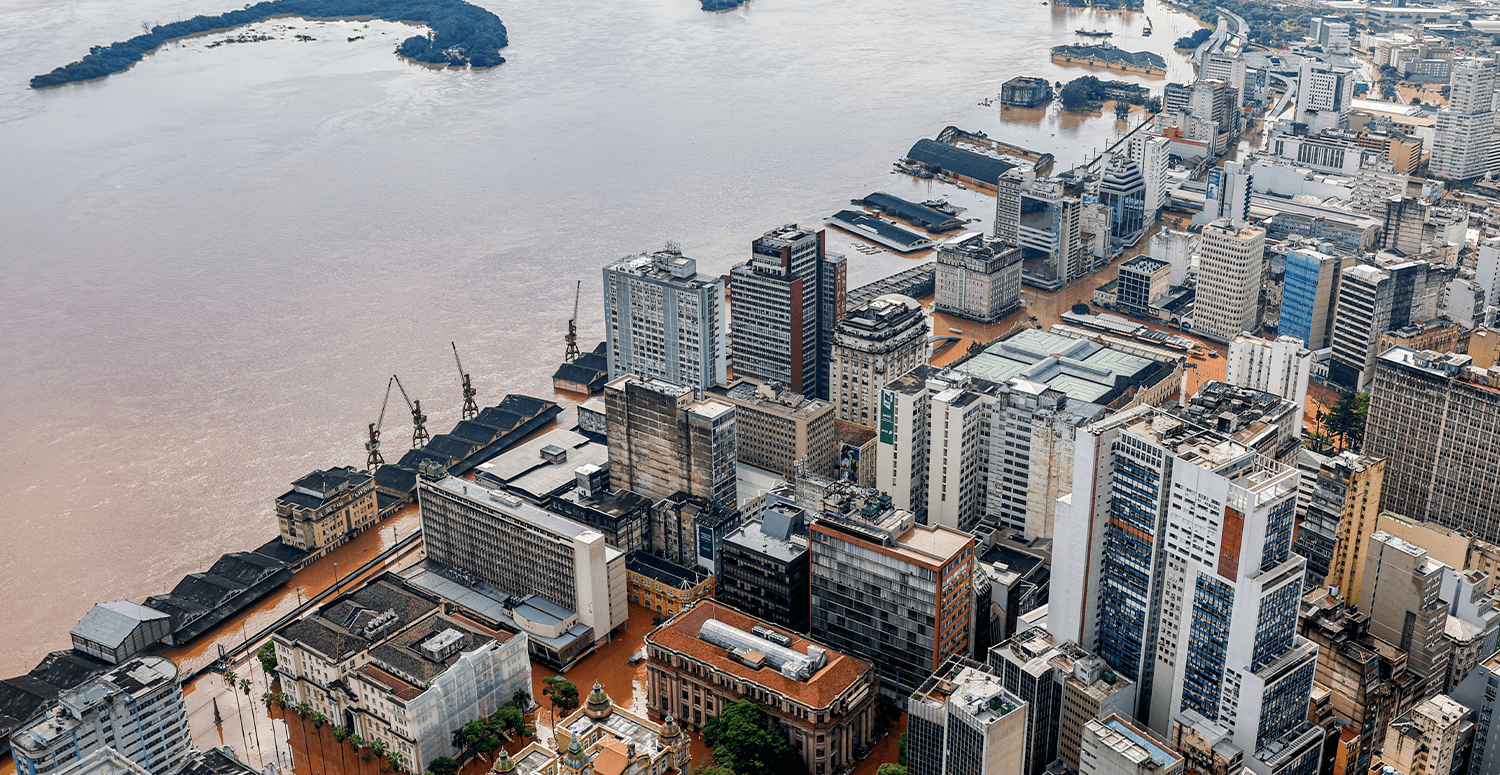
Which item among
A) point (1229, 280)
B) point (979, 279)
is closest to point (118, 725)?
point (979, 279)

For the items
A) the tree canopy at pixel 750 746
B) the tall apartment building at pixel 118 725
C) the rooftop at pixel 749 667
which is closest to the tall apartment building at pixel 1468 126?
the rooftop at pixel 749 667

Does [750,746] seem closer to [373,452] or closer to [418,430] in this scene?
[373,452]

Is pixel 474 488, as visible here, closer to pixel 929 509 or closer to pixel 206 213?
pixel 929 509

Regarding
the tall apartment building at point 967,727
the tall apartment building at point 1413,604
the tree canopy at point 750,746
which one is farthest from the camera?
the tall apartment building at point 1413,604

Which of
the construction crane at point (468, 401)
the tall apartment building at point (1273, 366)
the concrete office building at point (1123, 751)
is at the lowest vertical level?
the construction crane at point (468, 401)

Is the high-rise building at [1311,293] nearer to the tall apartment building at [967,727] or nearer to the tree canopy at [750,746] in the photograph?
the tall apartment building at [967,727]

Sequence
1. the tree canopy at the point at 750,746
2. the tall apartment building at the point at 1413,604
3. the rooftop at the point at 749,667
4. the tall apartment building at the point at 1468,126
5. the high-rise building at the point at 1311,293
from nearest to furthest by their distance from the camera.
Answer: the tree canopy at the point at 750,746
the rooftop at the point at 749,667
the tall apartment building at the point at 1413,604
the high-rise building at the point at 1311,293
the tall apartment building at the point at 1468,126

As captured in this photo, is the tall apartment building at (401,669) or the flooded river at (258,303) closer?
the tall apartment building at (401,669)
